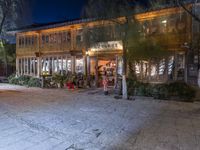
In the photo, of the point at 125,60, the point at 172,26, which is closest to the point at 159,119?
the point at 125,60

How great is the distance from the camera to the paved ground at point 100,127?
4.95 metres

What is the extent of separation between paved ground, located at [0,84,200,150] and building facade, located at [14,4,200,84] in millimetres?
3993

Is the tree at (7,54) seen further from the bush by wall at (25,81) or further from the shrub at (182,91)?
the shrub at (182,91)

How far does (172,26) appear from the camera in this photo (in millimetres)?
13031

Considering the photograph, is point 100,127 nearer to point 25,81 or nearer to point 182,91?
point 182,91

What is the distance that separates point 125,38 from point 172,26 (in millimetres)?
3262

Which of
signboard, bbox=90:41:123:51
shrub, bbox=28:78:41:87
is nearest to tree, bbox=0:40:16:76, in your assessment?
shrub, bbox=28:78:41:87

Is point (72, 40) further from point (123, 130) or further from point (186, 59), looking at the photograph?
point (123, 130)

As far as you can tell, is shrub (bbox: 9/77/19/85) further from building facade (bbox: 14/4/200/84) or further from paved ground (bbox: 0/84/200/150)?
paved ground (bbox: 0/84/200/150)

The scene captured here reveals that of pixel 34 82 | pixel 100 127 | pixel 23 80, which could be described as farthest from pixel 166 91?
pixel 23 80

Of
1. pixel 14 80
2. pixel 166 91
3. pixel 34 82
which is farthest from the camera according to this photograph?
pixel 14 80

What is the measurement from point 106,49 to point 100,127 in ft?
30.9

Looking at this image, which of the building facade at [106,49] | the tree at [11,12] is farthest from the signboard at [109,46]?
the tree at [11,12]

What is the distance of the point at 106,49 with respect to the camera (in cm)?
1510
